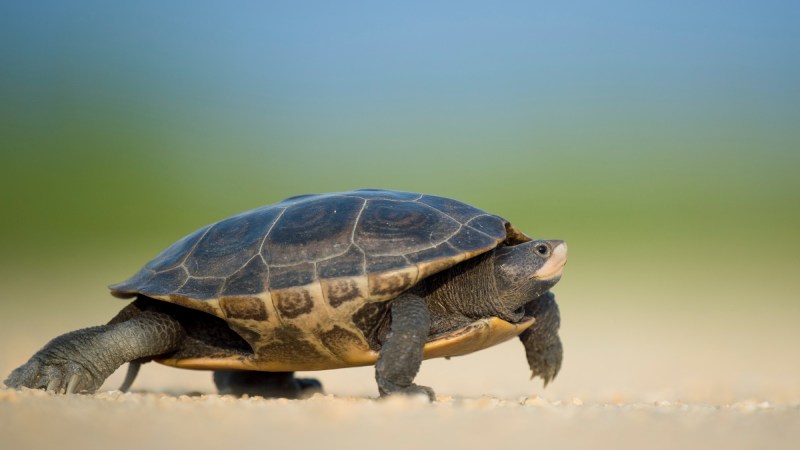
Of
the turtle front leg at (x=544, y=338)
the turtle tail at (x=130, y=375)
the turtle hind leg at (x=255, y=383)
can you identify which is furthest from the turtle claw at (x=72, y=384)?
the turtle front leg at (x=544, y=338)

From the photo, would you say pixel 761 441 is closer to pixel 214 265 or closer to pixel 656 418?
pixel 656 418

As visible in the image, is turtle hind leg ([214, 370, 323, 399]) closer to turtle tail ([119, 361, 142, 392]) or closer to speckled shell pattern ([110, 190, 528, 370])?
turtle tail ([119, 361, 142, 392])

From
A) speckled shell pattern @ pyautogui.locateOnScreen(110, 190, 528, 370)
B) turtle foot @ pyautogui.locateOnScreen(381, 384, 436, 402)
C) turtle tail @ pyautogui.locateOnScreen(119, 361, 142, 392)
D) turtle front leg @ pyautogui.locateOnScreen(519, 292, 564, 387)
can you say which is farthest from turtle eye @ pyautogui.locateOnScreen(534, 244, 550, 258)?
turtle tail @ pyautogui.locateOnScreen(119, 361, 142, 392)

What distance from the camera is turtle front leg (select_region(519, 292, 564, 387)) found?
6656mm

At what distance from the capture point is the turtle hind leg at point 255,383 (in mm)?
6746

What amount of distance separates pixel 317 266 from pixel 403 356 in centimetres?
90

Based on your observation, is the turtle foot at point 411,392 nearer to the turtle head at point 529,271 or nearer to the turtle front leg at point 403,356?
the turtle front leg at point 403,356

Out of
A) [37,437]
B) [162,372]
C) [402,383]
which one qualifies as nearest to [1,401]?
[37,437]

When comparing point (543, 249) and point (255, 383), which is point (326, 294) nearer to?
point (543, 249)

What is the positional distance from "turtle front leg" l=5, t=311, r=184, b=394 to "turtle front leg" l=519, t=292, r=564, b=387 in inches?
123

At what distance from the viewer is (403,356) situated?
4977 mm

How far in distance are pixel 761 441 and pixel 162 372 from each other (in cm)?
904

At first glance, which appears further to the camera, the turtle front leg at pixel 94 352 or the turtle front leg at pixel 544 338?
the turtle front leg at pixel 544 338

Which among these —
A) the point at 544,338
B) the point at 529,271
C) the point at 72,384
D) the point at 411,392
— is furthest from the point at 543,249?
the point at 72,384
